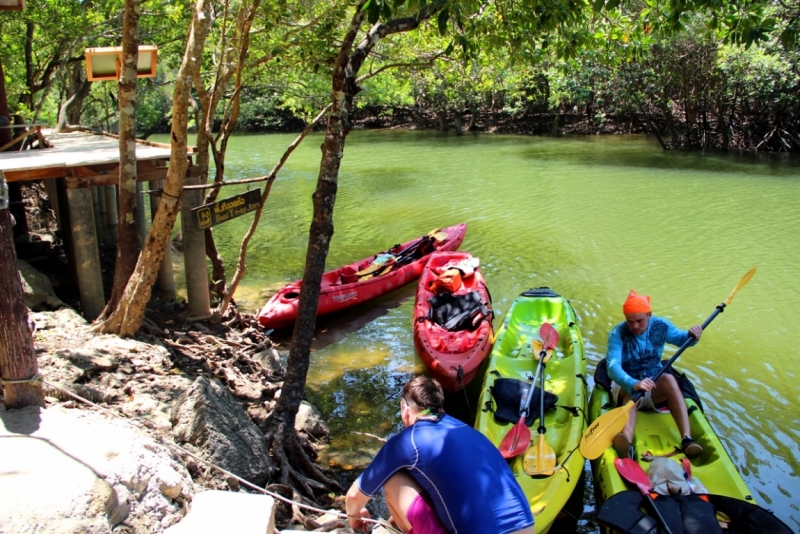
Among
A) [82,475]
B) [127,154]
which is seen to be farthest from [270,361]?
[82,475]

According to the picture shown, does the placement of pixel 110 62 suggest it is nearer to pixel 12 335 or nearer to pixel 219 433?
pixel 12 335

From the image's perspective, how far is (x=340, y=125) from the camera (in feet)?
15.7

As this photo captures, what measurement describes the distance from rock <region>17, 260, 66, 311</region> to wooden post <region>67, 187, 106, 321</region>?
0.28 meters

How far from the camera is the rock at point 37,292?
6.37 m

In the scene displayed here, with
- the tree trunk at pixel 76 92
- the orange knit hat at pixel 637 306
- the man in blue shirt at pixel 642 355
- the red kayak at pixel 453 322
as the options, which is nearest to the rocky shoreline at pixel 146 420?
the red kayak at pixel 453 322

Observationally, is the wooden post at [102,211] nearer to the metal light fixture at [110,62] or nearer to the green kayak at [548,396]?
the metal light fixture at [110,62]

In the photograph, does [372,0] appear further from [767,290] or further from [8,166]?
[767,290]

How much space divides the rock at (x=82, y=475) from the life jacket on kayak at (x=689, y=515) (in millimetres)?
2626

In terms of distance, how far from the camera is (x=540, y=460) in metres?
4.94

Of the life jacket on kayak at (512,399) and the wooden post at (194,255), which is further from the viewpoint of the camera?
the wooden post at (194,255)

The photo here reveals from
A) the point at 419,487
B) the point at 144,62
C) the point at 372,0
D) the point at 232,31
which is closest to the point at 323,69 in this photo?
the point at 232,31

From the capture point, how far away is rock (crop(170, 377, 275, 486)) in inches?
173

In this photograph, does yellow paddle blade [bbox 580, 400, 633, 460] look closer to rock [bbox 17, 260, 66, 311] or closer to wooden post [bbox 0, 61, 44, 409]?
wooden post [bbox 0, 61, 44, 409]

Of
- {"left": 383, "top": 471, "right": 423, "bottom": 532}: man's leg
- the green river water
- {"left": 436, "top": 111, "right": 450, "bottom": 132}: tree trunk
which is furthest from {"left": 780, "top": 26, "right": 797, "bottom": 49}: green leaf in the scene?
{"left": 436, "top": 111, "right": 450, "bottom": 132}: tree trunk
